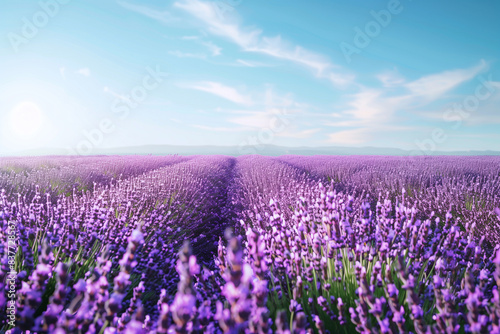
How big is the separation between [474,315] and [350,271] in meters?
1.01

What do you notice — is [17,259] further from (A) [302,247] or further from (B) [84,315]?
(A) [302,247]

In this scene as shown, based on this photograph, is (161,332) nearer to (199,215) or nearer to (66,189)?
(199,215)

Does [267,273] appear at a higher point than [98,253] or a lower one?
higher

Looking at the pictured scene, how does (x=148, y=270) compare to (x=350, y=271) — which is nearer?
(x=350, y=271)

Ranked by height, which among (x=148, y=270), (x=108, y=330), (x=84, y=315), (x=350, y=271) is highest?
(x=84, y=315)

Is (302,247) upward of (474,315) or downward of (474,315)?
downward

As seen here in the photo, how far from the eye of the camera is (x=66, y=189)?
16.8ft

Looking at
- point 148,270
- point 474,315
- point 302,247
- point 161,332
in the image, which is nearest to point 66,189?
point 148,270

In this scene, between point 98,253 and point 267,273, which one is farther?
point 98,253

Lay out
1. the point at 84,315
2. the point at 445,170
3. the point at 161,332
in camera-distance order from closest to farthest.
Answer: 1. the point at 161,332
2. the point at 84,315
3. the point at 445,170

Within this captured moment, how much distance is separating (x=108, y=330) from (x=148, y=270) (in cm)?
145

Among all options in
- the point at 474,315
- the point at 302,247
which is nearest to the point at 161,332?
the point at 474,315

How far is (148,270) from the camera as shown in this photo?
7.53ft

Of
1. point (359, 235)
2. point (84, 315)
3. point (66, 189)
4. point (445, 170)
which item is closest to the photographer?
point (84, 315)
